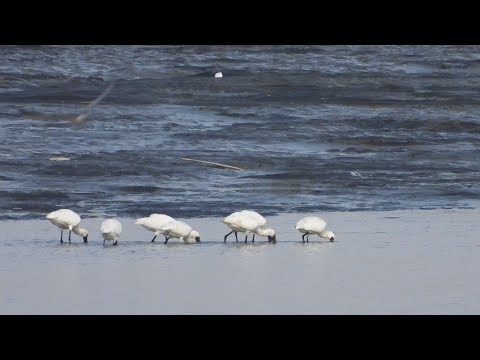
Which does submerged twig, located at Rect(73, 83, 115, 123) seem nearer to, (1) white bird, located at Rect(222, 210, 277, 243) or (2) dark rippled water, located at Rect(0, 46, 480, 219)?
(2) dark rippled water, located at Rect(0, 46, 480, 219)

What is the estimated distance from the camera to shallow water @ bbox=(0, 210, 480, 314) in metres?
7.37

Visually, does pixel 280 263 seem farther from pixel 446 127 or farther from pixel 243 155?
pixel 446 127

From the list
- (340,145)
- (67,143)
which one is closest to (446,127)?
(340,145)

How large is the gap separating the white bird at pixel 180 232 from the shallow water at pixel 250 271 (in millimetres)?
102

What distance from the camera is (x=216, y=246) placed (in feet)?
31.3

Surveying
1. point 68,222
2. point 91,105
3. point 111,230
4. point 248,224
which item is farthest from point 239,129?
point 111,230


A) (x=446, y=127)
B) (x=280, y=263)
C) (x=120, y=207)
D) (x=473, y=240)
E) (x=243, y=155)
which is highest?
(x=446, y=127)

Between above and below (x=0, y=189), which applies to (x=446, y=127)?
above

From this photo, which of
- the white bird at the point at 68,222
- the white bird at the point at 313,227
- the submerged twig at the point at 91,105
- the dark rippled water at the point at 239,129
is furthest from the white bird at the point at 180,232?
the submerged twig at the point at 91,105

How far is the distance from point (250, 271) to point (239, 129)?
7.50 meters

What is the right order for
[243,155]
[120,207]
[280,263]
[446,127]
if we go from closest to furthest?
1. [280,263]
2. [120,207]
3. [243,155]
4. [446,127]

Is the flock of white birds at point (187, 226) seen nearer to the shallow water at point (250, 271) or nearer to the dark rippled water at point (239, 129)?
the shallow water at point (250, 271)

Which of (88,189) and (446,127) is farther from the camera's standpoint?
(446,127)

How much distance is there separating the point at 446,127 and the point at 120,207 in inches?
252
